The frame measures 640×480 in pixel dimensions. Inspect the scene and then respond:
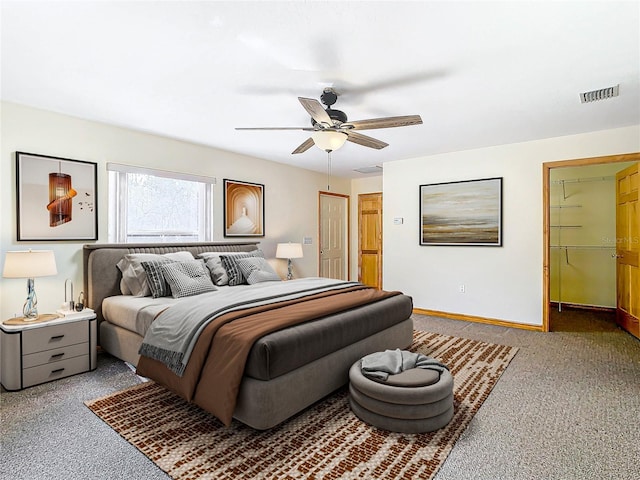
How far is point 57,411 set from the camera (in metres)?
2.46

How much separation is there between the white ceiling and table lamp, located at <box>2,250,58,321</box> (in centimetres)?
137

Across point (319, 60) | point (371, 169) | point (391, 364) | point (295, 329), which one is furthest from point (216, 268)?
point (371, 169)

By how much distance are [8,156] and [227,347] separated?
110 inches

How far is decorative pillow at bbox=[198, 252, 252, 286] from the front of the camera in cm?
406

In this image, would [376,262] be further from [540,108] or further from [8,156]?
[8,156]

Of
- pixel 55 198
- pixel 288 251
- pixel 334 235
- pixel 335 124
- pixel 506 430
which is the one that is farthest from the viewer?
pixel 334 235

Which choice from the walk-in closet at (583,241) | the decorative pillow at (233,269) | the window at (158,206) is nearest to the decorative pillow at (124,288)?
the window at (158,206)

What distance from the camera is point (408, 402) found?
6.95 ft

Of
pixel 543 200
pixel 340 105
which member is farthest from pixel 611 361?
pixel 340 105

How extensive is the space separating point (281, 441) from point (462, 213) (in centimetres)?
413

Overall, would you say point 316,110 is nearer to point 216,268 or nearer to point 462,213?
point 216,268

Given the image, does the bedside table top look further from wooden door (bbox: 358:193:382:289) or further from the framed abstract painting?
wooden door (bbox: 358:193:382:289)

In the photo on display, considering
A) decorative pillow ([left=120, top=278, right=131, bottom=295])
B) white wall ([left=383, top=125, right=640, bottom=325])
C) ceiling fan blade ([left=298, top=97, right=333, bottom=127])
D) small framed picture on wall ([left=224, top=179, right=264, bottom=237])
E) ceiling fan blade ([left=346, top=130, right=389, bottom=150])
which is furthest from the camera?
small framed picture on wall ([left=224, top=179, right=264, bottom=237])

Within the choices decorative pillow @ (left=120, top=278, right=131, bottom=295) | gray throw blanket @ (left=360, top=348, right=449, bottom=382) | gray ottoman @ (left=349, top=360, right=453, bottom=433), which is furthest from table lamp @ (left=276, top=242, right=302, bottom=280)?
gray ottoman @ (left=349, top=360, right=453, bottom=433)
